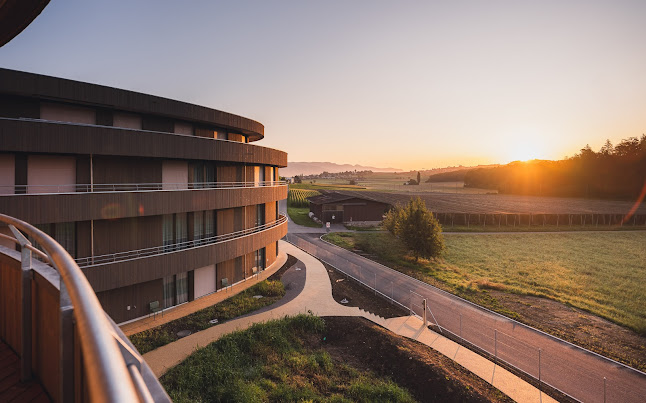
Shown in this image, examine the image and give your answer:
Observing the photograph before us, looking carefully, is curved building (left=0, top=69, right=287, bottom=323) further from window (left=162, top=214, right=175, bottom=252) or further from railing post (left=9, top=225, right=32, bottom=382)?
railing post (left=9, top=225, right=32, bottom=382)

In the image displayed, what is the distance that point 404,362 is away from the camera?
15.3 metres

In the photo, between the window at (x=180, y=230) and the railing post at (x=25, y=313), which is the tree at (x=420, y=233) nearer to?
the window at (x=180, y=230)

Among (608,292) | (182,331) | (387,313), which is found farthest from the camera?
(608,292)

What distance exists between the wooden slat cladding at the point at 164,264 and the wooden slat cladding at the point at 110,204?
2558 millimetres

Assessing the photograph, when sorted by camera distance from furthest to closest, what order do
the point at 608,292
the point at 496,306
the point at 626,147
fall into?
the point at 626,147, the point at 608,292, the point at 496,306

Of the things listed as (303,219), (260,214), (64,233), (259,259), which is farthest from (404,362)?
(303,219)

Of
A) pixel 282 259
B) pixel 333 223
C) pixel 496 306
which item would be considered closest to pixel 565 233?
pixel 333 223

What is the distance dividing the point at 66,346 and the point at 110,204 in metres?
17.5

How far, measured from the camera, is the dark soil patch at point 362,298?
21.8 m

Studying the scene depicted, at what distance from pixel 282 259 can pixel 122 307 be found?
1588cm

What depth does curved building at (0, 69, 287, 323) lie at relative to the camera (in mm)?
16484

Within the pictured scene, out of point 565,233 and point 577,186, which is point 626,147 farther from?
point 565,233

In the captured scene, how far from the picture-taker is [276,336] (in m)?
16.9

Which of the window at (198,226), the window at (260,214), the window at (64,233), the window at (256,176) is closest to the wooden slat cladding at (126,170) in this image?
the window at (64,233)
